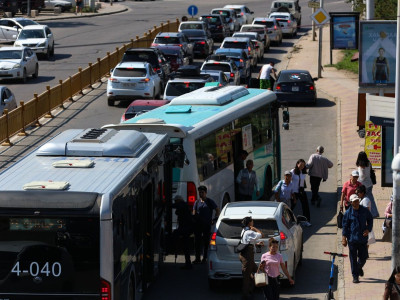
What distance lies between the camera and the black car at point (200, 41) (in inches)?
2167

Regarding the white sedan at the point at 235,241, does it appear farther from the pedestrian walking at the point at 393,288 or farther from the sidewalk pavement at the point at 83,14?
the sidewalk pavement at the point at 83,14

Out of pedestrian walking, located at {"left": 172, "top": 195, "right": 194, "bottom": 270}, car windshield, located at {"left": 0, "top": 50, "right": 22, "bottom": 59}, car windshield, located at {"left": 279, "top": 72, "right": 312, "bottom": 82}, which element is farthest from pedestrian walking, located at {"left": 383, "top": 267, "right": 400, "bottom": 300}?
car windshield, located at {"left": 0, "top": 50, "right": 22, "bottom": 59}

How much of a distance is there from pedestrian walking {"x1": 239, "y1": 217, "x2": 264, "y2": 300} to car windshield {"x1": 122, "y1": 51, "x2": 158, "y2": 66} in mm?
25816

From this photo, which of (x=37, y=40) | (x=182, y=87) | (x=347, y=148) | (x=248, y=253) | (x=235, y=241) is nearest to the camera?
(x=248, y=253)

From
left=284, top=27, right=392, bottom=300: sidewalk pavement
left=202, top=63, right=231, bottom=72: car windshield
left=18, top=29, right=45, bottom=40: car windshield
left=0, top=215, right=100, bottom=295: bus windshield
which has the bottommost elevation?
left=284, top=27, right=392, bottom=300: sidewalk pavement

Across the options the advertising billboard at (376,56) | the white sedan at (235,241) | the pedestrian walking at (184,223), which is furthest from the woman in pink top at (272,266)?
the advertising billboard at (376,56)

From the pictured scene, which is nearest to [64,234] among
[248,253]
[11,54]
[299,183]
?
[248,253]

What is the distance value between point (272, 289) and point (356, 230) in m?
2.44

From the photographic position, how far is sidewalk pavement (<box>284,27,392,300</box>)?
58.6 feet

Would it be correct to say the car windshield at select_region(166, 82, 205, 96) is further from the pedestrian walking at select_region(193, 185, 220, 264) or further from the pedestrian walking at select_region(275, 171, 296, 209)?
the pedestrian walking at select_region(193, 185, 220, 264)

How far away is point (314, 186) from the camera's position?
2481 cm

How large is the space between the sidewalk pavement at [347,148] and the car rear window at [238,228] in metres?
1.62

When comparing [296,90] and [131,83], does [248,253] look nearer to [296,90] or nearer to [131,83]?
[131,83]

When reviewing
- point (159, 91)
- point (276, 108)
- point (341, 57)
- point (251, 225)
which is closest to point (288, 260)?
point (251, 225)
